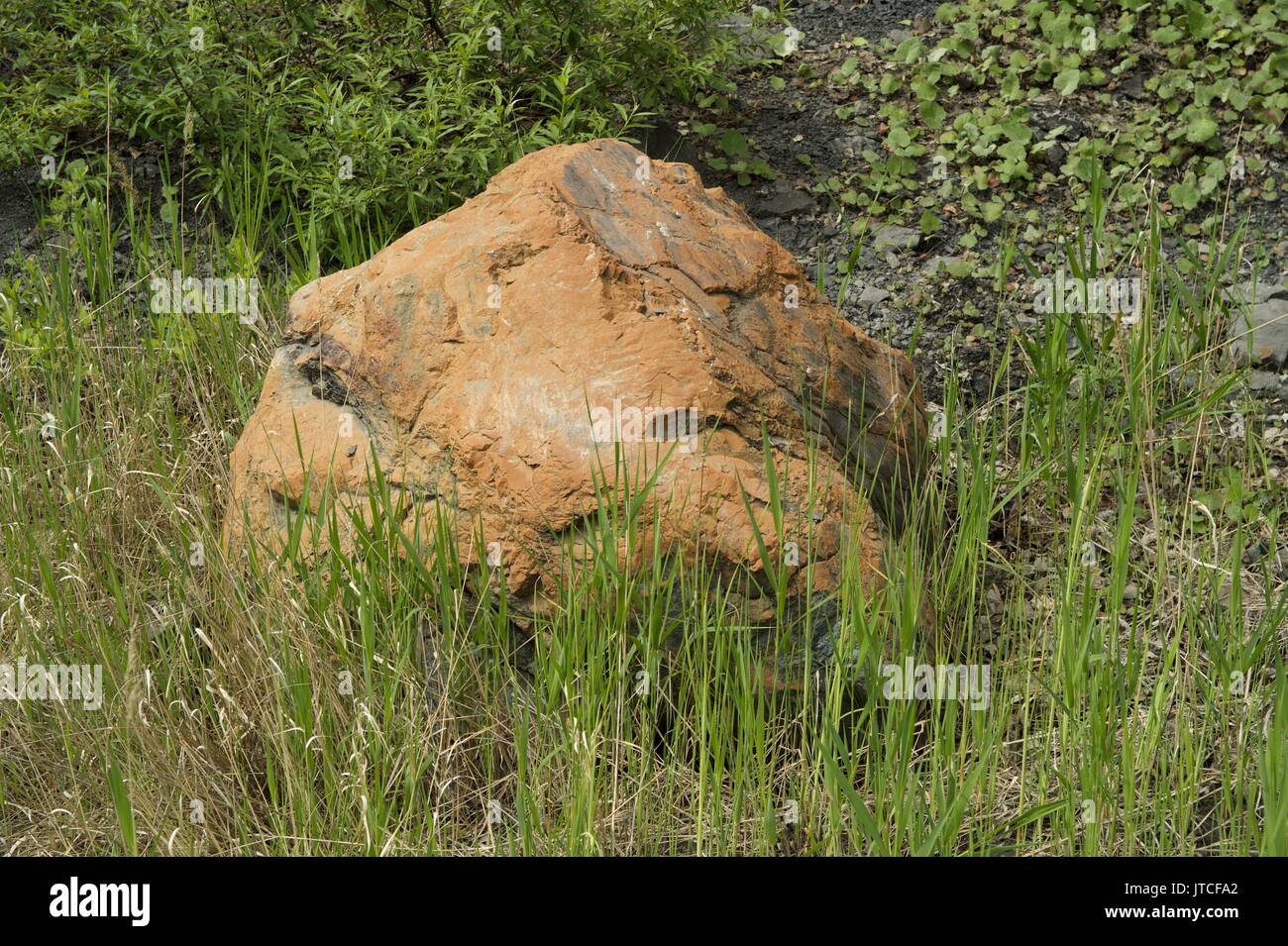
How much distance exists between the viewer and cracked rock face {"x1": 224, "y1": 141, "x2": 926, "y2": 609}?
3.04 meters

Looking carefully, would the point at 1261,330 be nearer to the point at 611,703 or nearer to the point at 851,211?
the point at 851,211

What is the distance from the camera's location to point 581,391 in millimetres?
3121

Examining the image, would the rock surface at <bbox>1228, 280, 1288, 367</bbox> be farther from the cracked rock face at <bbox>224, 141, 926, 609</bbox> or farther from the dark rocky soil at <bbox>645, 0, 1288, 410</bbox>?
the cracked rock face at <bbox>224, 141, 926, 609</bbox>

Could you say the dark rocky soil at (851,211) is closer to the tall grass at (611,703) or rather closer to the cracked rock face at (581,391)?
the cracked rock face at (581,391)

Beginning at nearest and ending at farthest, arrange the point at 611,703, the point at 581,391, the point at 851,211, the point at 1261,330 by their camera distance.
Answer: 1. the point at 611,703
2. the point at 581,391
3. the point at 1261,330
4. the point at 851,211

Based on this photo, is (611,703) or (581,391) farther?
(581,391)

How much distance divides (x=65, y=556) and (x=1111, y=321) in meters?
3.37

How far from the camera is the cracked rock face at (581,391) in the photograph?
3035 mm

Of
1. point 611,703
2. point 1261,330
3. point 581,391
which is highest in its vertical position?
point 1261,330

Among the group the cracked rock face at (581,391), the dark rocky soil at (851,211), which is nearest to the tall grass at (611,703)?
the cracked rock face at (581,391)

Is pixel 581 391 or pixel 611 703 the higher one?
pixel 581 391

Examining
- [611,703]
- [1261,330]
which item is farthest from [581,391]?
[1261,330]

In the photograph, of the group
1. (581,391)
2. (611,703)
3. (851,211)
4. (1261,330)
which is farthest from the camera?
(851,211)

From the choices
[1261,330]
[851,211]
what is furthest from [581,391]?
[1261,330]
